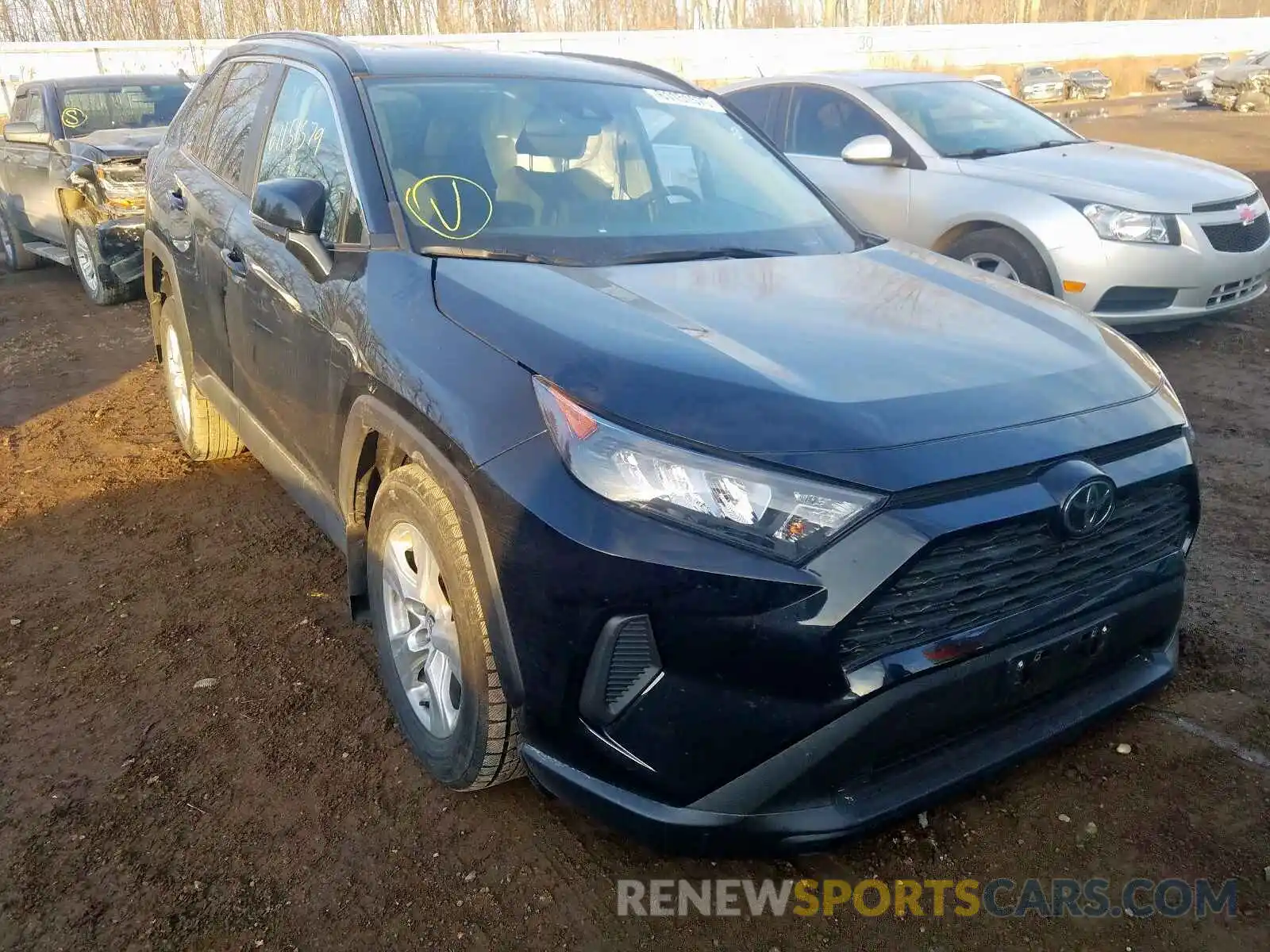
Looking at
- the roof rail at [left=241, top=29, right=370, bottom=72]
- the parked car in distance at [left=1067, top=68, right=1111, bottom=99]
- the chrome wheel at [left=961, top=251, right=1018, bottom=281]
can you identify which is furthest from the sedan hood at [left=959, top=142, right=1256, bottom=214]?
the parked car in distance at [left=1067, top=68, right=1111, bottom=99]

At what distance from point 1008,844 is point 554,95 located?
267 centimetres

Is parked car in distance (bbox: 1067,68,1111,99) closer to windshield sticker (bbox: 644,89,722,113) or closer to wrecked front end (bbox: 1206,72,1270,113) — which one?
wrecked front end (bbox: 1206,72,1270,113)

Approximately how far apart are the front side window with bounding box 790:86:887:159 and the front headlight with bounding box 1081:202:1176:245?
1.68m

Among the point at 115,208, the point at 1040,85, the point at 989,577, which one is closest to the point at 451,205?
the point at 989,577

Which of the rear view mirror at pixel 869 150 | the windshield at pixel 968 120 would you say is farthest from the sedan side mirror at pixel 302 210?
the windshield at pixel 968 120

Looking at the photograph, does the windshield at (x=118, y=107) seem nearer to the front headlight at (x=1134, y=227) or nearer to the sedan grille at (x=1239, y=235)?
the front headlight at (x=1134, y=227)

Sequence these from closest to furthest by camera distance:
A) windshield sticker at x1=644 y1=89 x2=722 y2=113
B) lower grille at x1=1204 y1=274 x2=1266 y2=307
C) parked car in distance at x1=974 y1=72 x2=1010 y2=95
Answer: windshield sticker at x1=644 y1=89 x2=722 y2=113 < lower grille at x1=1204 y1=274 x2=1266 y2=307 < parked car in distance at x1=974 y1=72 x2=1010 y2=95

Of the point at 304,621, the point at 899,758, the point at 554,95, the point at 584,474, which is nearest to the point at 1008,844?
the point at 899,758

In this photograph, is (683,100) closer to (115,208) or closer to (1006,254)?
(1006,254)

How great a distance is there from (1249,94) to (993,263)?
83.0 ft

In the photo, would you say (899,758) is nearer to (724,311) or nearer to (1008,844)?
(1008,844)

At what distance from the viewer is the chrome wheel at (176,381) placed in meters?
4.76

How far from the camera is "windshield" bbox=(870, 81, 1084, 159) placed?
21.9 ft

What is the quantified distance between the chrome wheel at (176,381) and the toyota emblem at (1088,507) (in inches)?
155
